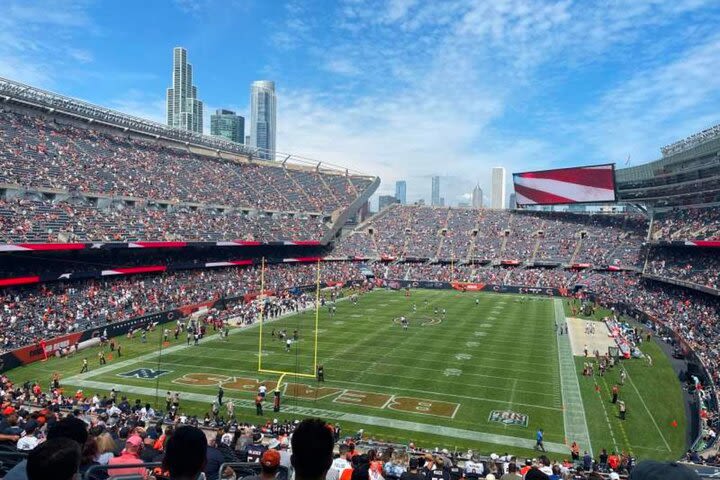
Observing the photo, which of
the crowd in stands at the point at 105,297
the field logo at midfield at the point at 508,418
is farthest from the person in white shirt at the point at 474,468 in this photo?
the crowd in stands at the point at 105,297

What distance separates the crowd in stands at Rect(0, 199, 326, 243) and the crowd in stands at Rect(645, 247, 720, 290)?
41.9 m

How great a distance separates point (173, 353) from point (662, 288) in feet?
152

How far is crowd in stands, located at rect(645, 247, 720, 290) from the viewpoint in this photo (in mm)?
43375

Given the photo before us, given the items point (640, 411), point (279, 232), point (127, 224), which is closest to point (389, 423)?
point (640, 411)

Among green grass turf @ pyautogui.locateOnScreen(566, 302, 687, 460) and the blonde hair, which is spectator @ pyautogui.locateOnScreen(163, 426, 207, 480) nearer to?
the blonde hair

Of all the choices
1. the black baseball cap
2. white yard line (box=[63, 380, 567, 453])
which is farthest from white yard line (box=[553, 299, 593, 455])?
the black baseball cap

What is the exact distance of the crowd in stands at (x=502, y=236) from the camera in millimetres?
72500

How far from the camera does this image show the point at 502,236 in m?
82.3

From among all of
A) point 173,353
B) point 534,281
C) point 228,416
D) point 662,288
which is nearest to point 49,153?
point 173,353

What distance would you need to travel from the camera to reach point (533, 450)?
1972 centimetres

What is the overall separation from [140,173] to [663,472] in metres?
60.9

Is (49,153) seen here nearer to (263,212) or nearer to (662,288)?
(263,212)

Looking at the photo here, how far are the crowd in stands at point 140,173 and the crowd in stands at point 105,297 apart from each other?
32.5 ft

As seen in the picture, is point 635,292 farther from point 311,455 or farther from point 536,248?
point 311,455
